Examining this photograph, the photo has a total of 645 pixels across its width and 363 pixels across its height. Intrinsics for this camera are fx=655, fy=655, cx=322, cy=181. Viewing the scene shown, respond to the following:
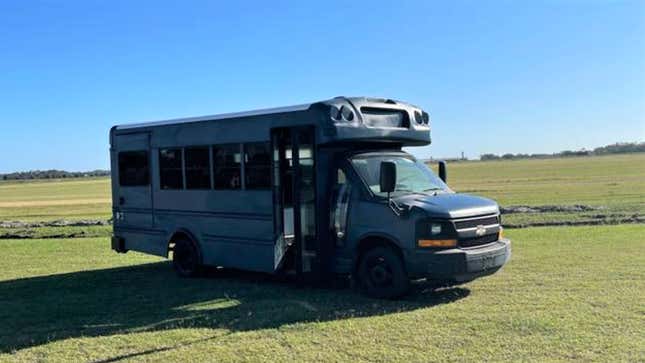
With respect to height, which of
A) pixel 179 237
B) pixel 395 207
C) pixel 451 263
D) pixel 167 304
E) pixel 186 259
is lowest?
pixel 167 304

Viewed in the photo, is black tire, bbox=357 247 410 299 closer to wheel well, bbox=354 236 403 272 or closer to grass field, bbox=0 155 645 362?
wheel well, bbox=354 236 403 272

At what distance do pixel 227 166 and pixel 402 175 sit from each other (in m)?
2.96

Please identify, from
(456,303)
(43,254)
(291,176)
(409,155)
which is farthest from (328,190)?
(43,254)

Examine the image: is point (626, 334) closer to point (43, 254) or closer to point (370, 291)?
point (370, 291)

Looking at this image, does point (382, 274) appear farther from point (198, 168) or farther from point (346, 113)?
point (198, 168)

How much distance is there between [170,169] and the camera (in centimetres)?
1187

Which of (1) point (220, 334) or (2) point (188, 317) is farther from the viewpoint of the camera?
(2) point (188, 317)

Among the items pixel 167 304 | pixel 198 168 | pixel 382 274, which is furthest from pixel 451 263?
pixel 198 168

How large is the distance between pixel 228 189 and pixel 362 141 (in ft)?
8.05

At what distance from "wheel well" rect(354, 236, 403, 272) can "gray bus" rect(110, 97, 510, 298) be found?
0.05ft

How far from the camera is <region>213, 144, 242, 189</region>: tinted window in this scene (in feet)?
34.6

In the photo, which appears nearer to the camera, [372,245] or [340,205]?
[372,245]

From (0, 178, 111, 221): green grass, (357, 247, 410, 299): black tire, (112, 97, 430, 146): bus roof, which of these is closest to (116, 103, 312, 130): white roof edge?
(112, 97, 430, 146): bus roof

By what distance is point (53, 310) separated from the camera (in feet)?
30.0
